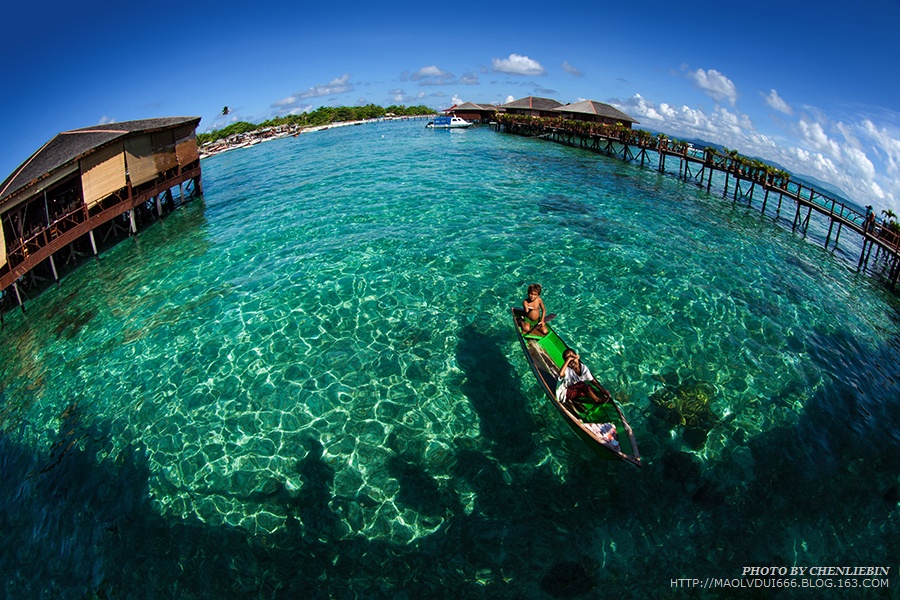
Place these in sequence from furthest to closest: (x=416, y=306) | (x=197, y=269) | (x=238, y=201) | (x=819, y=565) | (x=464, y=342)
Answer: (x=238, y=201)
(x=197, y=269)
(x=416, y=306)
(x=464, y=342)
(x=819, y=565)

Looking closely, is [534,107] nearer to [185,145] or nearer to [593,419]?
[185,145]

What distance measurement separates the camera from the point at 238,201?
39906mm

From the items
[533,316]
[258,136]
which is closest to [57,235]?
[533,316]

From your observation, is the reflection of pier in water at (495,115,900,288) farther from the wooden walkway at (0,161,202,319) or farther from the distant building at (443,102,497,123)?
the wooden walkway at (0,161,202,319)

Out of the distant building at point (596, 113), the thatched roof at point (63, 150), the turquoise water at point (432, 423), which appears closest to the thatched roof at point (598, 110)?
the distant building at point (596, 113)

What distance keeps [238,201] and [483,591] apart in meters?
39.6

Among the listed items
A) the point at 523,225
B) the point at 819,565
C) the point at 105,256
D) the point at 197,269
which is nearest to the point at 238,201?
the point at 105,256

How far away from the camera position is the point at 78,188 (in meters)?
28.4

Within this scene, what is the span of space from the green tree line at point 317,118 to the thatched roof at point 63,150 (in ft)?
252

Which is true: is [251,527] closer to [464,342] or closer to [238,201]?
[464,342]

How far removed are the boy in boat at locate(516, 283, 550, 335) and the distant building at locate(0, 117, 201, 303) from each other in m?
24.6

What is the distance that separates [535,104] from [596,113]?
17287 mm

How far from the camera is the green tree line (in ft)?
327

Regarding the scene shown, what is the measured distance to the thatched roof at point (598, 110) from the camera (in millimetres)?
A: 62219
